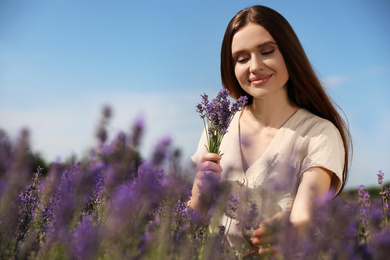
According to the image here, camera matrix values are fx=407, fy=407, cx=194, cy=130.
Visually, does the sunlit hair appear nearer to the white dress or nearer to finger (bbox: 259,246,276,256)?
the white dress

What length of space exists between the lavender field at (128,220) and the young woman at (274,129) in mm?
319

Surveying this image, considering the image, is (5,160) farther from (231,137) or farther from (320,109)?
(320,109)

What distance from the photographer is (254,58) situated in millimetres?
2453

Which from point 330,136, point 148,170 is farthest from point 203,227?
point 330,136

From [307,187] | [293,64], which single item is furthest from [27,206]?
[293,64]

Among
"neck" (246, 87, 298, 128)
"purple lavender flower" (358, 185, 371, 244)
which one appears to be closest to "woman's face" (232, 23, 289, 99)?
"neck" (246, 87, 298, 128)

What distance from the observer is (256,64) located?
2.43m

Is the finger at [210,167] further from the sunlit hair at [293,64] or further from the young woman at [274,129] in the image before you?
the sunlit hair at [293,64]

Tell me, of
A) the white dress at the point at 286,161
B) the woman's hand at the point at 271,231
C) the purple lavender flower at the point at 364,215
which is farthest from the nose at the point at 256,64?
the woman's hand at the point at 271,231

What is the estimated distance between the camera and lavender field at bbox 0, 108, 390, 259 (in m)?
1.17

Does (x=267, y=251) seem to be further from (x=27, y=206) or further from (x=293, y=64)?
(x=293, y=64)

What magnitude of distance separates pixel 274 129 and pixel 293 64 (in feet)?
1.42

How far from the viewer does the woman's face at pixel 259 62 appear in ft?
8.07

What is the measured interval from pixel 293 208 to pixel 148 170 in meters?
1.14
